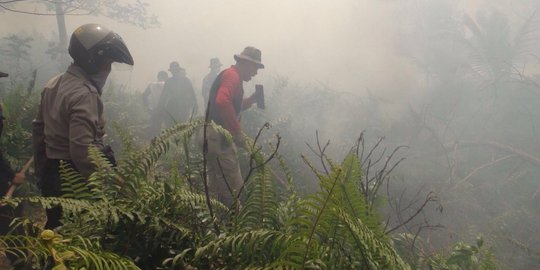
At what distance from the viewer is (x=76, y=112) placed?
225 centimetres

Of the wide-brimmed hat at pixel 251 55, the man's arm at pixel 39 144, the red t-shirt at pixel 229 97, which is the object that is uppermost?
the wide-brimmed hat at pixel 251 55

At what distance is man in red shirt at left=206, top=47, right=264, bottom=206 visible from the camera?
4.36 meters

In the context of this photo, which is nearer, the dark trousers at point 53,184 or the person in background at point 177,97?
the dark trousers at point 53,184

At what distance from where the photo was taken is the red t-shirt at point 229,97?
4.34 meters

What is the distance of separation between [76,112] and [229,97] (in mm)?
2282

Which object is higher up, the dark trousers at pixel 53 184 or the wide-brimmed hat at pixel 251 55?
the wide-brimmed hat at pixel 251 55

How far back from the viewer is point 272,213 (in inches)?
62.7

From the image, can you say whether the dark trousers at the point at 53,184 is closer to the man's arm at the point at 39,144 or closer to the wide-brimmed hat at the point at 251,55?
the man's arm at the point at 39,144

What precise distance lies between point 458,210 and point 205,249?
7.80m

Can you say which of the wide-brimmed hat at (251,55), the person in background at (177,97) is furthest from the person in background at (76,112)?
the person in background at (177,97)

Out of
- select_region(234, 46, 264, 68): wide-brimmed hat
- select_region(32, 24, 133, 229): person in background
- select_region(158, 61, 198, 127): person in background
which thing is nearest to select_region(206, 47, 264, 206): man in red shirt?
select_region(234, 46, 264, 68): wide-brimmed hat

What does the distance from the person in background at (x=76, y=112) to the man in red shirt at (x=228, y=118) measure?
189 centimetres

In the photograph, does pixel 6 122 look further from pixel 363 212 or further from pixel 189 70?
pixel 189 70

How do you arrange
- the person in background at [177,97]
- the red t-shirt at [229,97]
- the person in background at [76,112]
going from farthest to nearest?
the person in background at [177,97] < the red t-shirt at [229,97] < the person in background at [76,112]
